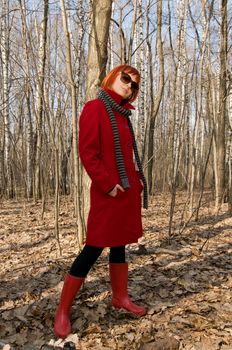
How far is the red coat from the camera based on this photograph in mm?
2105

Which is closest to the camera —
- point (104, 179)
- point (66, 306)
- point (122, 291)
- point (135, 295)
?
point (104, 179)

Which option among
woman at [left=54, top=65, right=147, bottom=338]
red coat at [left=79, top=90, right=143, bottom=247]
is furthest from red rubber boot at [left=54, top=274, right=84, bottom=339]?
red coat at [left=79, top=90, right=143, bottom=247]

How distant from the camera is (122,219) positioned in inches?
87.5

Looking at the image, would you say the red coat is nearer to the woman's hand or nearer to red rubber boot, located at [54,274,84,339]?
the woman's hand

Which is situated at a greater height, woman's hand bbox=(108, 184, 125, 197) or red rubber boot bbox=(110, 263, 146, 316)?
woman's hand bbox=(108, 184, 125, 197)

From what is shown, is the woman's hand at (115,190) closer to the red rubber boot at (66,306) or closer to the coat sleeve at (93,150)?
the coat sleeve at (93,150)

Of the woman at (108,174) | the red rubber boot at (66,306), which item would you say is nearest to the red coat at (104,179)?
the woman at (108,174)

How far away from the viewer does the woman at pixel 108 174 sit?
2.12m

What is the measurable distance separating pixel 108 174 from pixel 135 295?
1233 millimetres

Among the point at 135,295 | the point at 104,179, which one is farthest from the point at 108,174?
the point at 135,295

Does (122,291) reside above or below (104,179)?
below

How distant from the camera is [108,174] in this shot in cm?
212

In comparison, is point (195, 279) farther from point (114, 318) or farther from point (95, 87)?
point (95, 87)

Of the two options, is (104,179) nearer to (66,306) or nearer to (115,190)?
(115,190)
